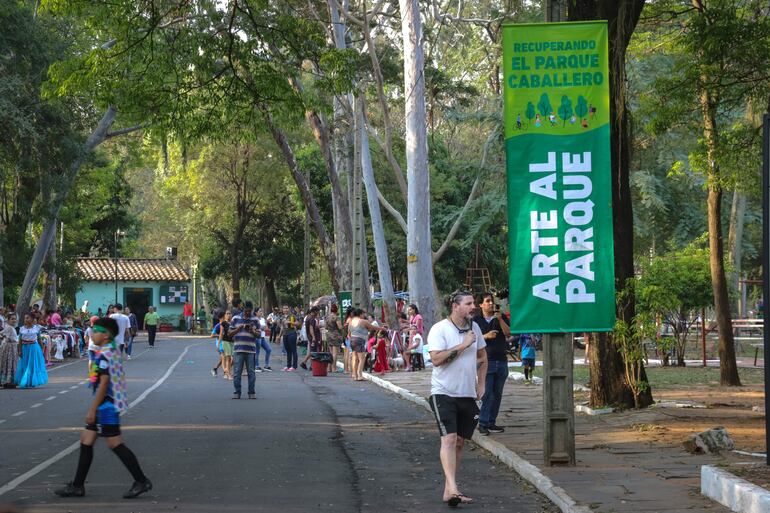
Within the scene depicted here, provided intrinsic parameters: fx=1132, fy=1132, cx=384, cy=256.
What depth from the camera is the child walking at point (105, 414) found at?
1006cm

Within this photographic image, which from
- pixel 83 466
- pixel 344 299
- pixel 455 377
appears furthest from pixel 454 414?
pixel 344 299

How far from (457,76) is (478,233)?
6.65m

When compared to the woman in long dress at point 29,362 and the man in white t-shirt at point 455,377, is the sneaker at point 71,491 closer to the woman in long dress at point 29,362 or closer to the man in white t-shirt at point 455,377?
the man in white t-shirt at point 455,377

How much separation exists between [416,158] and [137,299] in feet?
202

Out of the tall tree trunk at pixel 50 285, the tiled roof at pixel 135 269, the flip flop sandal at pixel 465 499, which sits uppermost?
the tiled roof at pixel 135 269

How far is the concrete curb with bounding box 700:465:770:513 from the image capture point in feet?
26.9

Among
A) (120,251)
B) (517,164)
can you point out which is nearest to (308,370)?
(517,164)

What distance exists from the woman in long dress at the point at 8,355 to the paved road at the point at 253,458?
3680 millimetres

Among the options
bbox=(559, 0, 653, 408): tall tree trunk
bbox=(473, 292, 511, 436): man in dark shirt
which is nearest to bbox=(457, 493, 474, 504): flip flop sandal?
bbox=(473, 292, 511, 436): man in dark shirt

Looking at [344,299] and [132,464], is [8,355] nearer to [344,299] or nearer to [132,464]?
[344,299]

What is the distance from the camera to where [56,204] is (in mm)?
35094

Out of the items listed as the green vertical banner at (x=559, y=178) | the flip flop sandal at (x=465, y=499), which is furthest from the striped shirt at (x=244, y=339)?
the flip flop sandal at (x=465, y=499)

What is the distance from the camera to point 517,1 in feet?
70.9

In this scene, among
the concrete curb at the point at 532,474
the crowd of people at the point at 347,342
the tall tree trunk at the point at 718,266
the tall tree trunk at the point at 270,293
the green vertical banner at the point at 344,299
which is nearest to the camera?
the concrete curb at the point at 532,474
